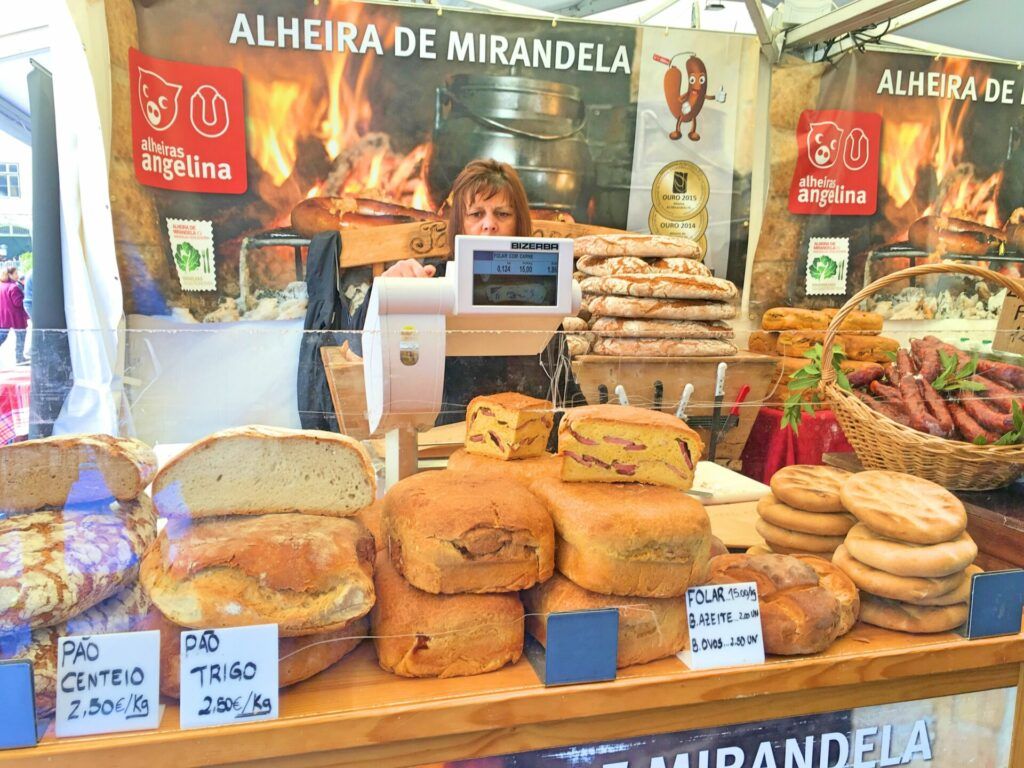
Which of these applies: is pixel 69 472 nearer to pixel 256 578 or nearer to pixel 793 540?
pixel 256 578

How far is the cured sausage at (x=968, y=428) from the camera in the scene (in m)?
1.34

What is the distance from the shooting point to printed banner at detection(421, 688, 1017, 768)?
98 centimetres

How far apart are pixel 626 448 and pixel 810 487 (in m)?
0.39

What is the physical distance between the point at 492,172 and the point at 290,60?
1.18 m

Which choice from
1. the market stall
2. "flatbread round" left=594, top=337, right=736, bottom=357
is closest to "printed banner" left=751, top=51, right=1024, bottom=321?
the market stall

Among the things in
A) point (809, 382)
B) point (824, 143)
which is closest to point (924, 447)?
point (809, 382)

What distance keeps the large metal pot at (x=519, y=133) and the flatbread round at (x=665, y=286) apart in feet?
2.43

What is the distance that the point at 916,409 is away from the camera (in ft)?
4.58

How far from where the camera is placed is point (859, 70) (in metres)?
4.02

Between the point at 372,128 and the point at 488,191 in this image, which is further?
the point at 372,128

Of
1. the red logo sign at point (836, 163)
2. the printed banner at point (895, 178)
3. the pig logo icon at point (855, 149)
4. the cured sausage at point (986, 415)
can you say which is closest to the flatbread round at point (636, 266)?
the printed banner at point (895, 178)

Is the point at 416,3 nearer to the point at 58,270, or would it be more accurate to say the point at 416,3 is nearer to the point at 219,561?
the point at 58,270

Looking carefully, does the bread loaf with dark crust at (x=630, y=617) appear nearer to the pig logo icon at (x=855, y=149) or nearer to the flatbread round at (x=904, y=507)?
the flatbread round at (x=904, y=507)

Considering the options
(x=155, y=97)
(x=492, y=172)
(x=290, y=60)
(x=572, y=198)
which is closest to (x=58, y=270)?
(x=155, y=97)
